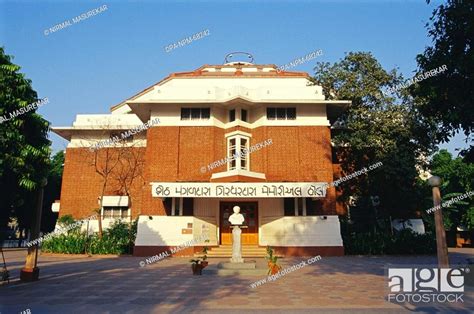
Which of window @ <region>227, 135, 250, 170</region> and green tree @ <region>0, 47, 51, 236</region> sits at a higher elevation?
window @ <region>227, 135, 250, 170</region>

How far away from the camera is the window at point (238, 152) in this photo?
65.2 feet

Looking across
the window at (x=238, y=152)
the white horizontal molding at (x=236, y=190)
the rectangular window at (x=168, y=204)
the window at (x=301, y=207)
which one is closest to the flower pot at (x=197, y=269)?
the white horizontal molding at (x=236, y=190)

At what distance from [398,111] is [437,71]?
11.4 meters

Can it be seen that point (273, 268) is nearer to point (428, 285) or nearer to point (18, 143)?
point (428, 285)

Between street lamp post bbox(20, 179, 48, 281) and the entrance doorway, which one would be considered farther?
the entrance doorway

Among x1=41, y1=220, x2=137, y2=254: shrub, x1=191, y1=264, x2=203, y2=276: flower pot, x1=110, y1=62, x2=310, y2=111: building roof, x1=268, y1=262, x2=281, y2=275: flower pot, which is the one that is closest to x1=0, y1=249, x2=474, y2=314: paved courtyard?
x1=191, y1=264, x2=203, y2=276: flower pot

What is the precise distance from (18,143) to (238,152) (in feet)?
40.9

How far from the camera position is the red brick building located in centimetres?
1872

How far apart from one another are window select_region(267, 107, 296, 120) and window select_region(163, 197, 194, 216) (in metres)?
6.86

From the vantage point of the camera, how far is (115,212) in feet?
79.4

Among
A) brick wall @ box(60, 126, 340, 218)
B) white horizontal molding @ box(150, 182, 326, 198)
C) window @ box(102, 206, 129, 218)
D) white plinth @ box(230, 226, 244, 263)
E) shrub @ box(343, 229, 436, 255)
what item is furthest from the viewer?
window @ box(102, 206, 129, 218)

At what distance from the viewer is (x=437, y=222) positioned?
8594 millimetres

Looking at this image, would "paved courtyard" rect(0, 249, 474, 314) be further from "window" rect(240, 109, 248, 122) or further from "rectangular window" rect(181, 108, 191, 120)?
"window" rect(240, 109, 248, 122)

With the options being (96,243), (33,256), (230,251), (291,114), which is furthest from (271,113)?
(33,256)
